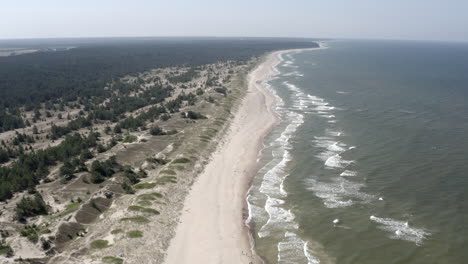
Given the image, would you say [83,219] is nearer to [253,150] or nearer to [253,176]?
[253,176]

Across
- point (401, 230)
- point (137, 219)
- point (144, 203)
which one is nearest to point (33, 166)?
point (144, 203)

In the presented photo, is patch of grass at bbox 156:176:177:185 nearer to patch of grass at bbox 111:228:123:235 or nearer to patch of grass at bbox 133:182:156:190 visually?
patch of grass at bbox 133:182:156:190

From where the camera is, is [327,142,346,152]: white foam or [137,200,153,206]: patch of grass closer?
[137,200,153,206]: patch of grass

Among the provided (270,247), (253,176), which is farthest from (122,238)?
(253,176)

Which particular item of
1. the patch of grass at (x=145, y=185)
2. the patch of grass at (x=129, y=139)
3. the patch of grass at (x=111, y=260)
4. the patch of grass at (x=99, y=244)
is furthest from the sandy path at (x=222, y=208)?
the patch of grass at (x=129, y=139)

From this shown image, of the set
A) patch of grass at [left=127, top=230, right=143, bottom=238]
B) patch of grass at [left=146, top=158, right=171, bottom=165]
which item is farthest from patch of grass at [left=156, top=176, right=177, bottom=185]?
patch of grass at [left=127, top=230, right=143, bottom=238]

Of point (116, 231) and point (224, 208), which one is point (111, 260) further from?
point (224, 208)

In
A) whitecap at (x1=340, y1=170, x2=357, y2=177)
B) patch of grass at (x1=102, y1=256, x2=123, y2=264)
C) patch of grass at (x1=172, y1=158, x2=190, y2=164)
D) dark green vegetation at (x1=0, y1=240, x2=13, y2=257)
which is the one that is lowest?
whitecap at (x1=340, y1=170, x2=357, y2=177)
